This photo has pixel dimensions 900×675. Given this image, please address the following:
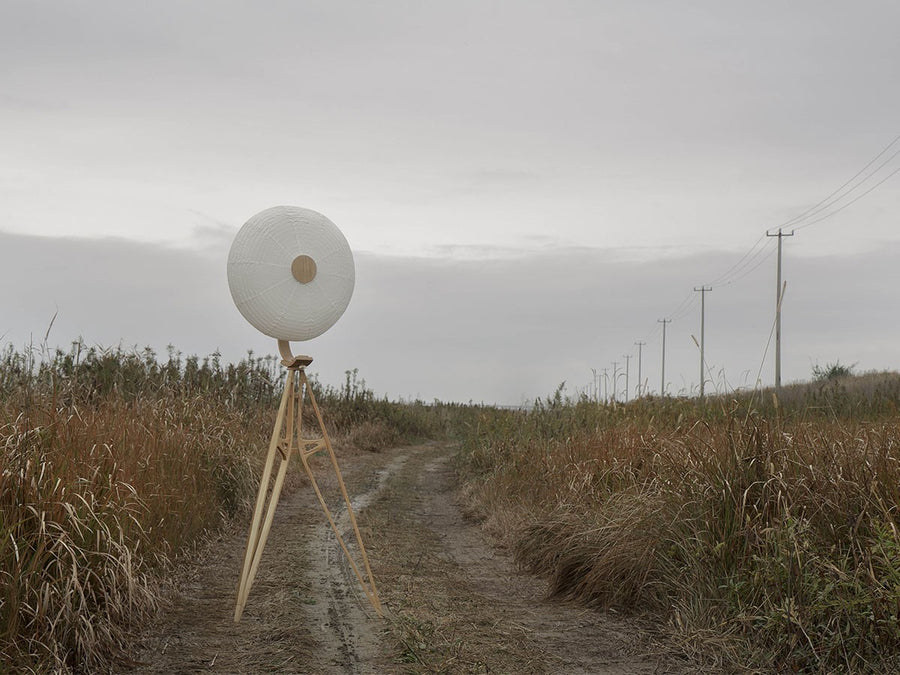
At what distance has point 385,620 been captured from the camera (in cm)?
514

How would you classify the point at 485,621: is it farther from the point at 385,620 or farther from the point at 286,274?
the point at 286,274

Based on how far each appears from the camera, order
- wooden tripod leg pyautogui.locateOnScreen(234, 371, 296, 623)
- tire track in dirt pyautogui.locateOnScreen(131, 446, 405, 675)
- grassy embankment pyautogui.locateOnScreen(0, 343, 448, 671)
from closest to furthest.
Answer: grassy embankment pyautogui.locateOnScreen(0, 343, 448, 671), tire track in dirt pyautogui.locateOnScreen(131, 446, 405, 675), wooden tripod leg pyautogui.locateOnScreen(234, 371, 296, 623)

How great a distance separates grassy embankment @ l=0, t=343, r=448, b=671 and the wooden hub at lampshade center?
65.7 inches

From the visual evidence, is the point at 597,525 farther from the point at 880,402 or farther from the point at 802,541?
the point at 880,402

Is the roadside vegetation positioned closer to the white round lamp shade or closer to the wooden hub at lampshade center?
the white round lamp shade

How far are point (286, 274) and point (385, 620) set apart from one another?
2334 millimetres

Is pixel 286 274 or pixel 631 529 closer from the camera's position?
pixel 286 274

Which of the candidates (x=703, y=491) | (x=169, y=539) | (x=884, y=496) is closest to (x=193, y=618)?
(x=169, y=539)

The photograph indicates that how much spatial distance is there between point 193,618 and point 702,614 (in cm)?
319

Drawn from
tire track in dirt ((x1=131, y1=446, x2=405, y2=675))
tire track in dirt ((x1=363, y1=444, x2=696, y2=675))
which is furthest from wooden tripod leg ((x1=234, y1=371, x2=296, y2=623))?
tire track in dirt ((x1=363, y1=444, x2=696, y2=675))

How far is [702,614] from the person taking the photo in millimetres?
4734

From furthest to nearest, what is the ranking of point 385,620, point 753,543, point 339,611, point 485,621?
point 339,611 → point 485,621 → point 385,620 → point 753,543

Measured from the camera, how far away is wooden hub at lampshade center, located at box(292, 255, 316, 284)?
5281mm

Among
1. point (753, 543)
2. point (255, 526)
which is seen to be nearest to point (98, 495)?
point (255, 526)
